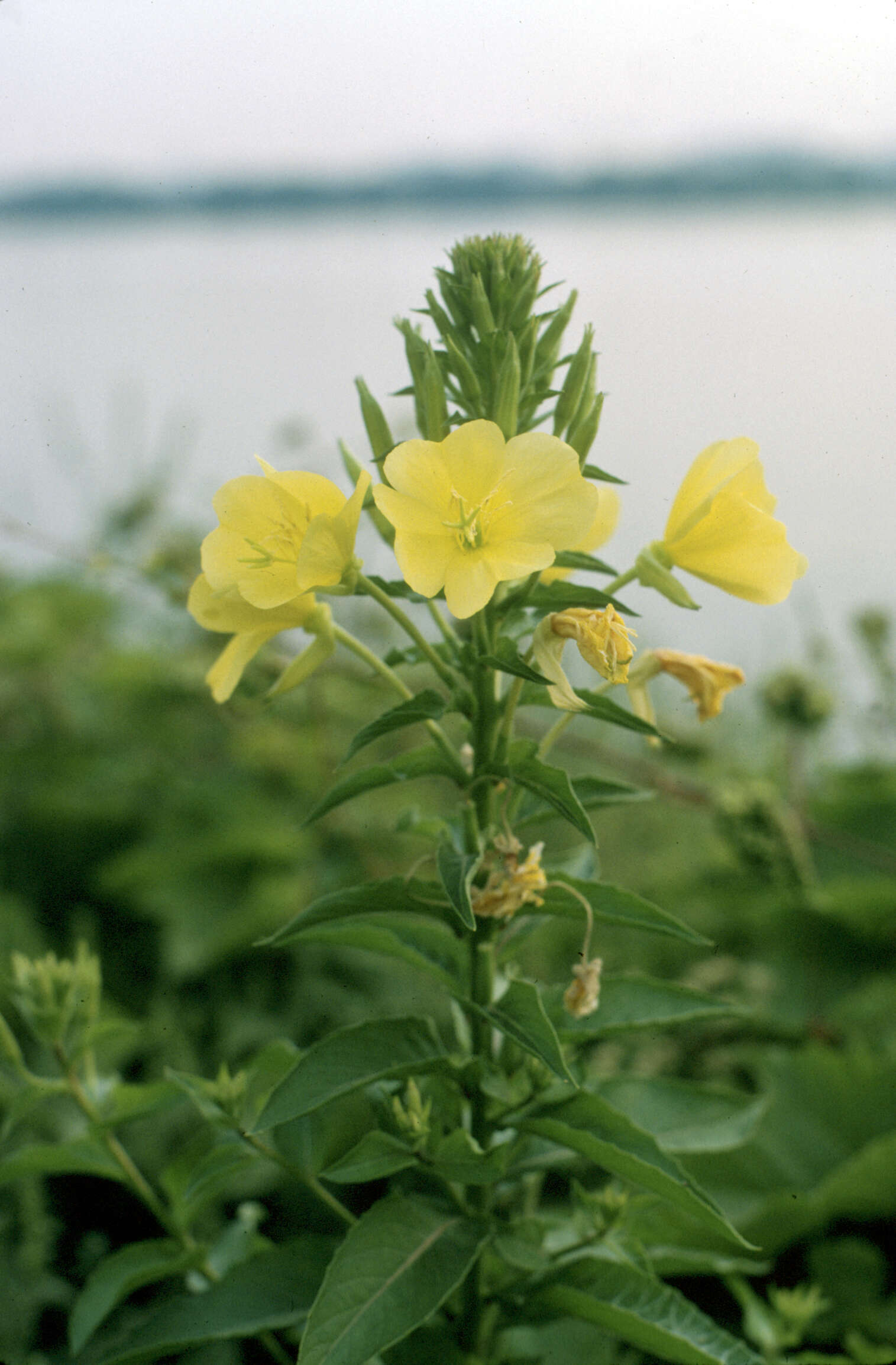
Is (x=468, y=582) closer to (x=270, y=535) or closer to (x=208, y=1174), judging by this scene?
(x=270, y=535)

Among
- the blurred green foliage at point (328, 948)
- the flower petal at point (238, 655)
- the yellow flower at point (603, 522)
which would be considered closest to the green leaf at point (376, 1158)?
the blurred green foliage at point (328, 948)

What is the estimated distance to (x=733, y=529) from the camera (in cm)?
72

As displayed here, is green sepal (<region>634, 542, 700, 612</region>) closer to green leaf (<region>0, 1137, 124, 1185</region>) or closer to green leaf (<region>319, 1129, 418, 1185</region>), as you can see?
green leaf (<region>319, 1129, 418, 1185</region>)

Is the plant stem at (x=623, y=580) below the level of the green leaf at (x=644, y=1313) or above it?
above

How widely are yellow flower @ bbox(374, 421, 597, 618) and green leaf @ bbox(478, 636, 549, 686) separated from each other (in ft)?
0.14

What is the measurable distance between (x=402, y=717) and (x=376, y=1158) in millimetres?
314

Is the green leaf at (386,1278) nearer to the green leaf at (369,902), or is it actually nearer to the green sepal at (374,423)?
the green leaf at (369,902)

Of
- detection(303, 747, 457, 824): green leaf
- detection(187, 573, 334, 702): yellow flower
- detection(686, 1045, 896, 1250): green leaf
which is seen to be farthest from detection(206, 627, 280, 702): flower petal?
detection(686, 1045, 896, 1250): green leaf

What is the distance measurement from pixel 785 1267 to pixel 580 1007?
2.91 ft

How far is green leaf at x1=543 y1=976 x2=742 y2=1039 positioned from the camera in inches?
30.5

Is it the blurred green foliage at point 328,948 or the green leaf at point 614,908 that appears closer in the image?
the green leaf at point 614,908

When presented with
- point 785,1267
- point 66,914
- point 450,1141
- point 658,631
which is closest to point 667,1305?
point 450,1141

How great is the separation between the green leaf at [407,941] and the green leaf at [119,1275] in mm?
325

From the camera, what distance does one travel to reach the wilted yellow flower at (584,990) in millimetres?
747
